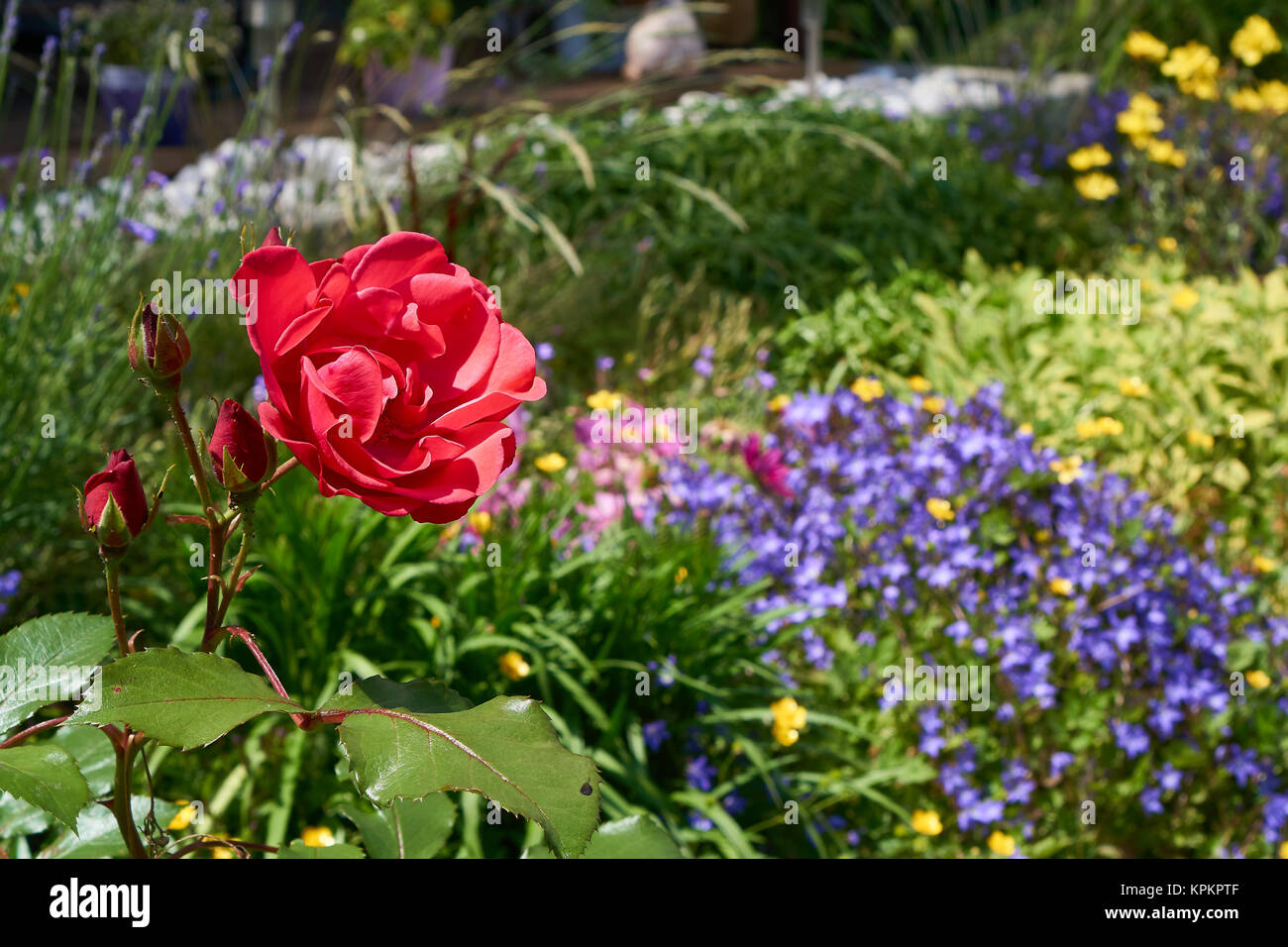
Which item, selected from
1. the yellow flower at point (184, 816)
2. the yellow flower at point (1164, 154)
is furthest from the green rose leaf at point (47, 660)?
the yellow flower at point (1164, 154)

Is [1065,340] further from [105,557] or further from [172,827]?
[105,557]

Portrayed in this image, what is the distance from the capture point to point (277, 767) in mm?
2018

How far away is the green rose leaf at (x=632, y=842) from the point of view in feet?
2.83

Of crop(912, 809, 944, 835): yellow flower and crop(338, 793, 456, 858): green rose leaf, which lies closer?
crop(338, 793, 456, 858): green rose leaf

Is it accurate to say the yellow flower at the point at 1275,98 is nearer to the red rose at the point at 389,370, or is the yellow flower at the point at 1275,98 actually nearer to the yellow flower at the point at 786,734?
the yellow flower at the point at 786,734

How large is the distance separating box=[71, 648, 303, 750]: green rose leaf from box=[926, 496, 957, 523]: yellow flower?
1961mm

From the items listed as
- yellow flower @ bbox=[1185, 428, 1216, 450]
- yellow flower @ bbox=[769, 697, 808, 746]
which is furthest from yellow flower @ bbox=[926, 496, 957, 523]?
yellow flower @ bbox=[1185, 428, 1216, 450]

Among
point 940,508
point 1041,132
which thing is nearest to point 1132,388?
point 940,508

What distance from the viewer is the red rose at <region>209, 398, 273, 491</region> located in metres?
0.63

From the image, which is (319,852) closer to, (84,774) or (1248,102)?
(84,774)

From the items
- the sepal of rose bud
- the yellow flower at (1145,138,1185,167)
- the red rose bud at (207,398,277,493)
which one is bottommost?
the sepal of rose bud

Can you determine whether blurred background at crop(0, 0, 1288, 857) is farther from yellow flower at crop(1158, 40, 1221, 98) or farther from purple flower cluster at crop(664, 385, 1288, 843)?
yellow flower at crop(1158, 40, 1221, 98)

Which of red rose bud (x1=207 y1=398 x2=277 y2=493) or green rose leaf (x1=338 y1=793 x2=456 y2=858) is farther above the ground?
red rose bud (x1=207 y1=398 x2=277 y2=493)
